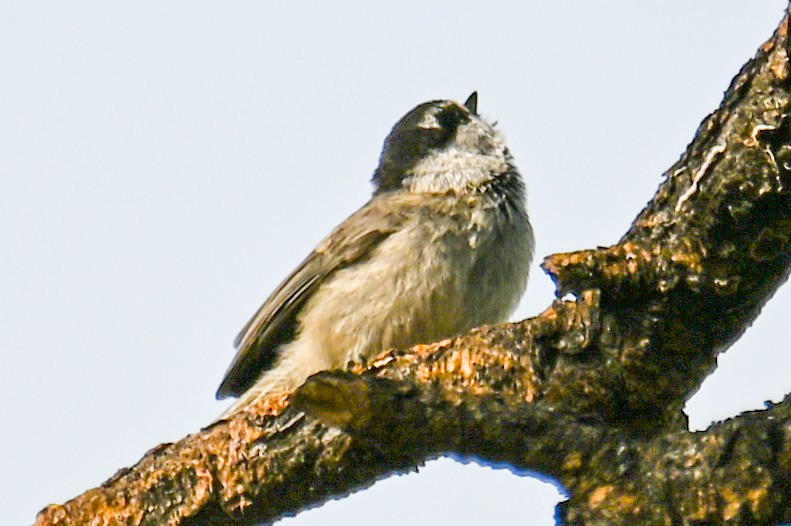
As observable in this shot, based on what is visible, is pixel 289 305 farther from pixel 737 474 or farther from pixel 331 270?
pixel 737 474

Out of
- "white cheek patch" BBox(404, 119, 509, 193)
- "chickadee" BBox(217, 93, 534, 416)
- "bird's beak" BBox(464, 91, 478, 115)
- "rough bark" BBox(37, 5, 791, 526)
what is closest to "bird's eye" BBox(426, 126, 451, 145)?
"white cheek patch" BBox(404, 119, 509, 193)

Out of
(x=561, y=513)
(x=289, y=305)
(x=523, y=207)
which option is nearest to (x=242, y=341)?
(x=289, y=305)

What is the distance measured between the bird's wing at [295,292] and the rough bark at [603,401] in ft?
7.78

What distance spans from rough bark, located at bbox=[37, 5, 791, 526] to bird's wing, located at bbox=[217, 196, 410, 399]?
2.37 meters

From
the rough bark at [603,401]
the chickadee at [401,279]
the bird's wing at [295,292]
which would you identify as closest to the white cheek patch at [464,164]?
the chickadee at [401,279]

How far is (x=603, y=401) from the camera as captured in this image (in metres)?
3.63

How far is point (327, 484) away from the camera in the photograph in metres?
3.93

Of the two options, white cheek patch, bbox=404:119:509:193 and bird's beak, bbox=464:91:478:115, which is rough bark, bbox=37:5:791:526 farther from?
bird's beak, bbox=464:91:478:115

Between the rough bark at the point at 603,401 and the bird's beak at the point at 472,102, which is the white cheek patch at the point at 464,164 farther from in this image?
the rough bark at the point at 603,401

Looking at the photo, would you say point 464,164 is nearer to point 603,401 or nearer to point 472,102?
point 472,102

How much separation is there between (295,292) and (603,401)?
10.9ft

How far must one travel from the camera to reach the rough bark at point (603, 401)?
9.89 feet

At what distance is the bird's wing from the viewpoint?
6.57m

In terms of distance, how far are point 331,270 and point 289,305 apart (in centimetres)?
30
